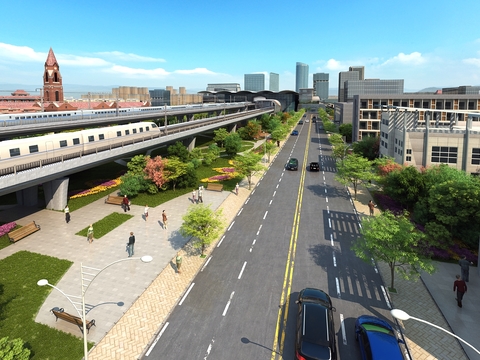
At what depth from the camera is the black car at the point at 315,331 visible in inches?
535

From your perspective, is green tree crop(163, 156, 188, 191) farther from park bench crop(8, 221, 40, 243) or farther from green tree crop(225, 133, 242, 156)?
green tree crop(225, 133, 242, 156)

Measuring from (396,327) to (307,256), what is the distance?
27.5 ft

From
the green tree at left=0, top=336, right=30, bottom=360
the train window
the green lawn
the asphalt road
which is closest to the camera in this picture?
the green tree at left=0, top=336, right=30, bottom=360

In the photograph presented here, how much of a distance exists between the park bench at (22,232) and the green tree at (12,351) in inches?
655

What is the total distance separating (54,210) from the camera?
108 feet

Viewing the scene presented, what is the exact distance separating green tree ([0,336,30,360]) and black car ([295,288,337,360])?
11459 mm

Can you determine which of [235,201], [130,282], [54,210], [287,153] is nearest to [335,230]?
[235,201]

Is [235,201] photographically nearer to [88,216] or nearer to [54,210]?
[88,216]

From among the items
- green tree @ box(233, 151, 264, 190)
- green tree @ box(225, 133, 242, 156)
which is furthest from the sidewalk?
green tree @ box(225, 133, 242, 156)

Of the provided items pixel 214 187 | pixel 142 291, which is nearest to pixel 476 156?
pixel 214 187

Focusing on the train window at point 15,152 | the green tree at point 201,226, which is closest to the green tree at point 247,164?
the green tree at point 201,226

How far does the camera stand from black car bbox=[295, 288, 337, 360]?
535 inches

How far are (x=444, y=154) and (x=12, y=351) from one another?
47382 mm

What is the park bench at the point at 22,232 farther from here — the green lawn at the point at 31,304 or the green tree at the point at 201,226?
the green tree at the point at 201,226
